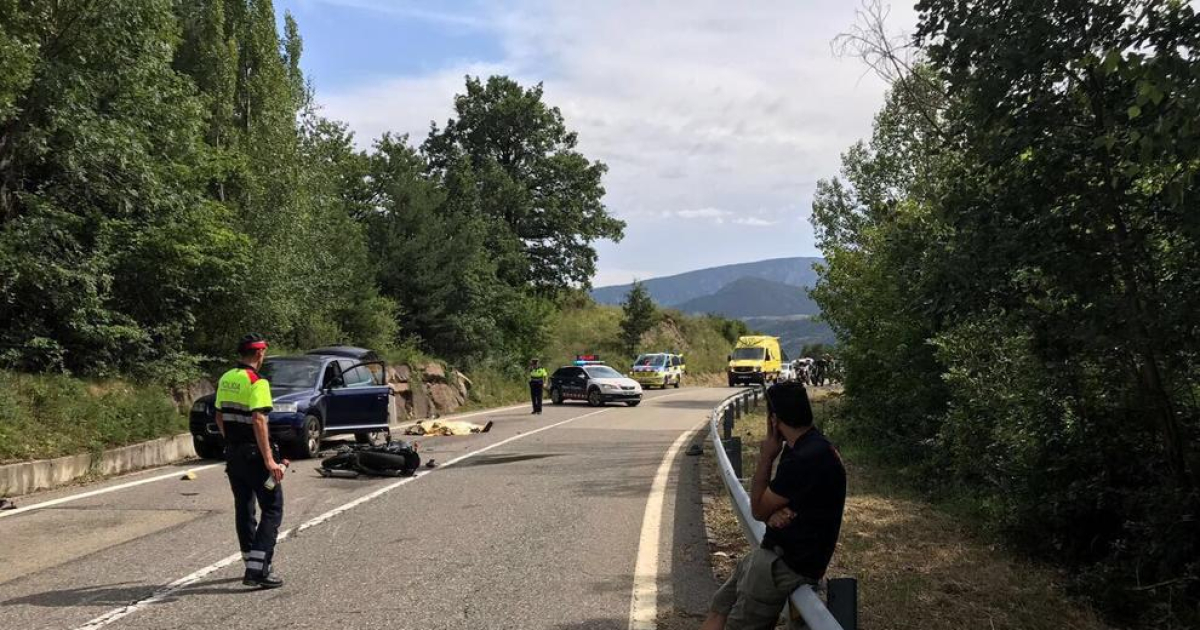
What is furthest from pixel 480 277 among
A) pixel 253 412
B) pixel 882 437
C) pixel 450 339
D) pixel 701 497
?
pixel 253 412

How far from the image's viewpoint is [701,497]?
31.1 ft

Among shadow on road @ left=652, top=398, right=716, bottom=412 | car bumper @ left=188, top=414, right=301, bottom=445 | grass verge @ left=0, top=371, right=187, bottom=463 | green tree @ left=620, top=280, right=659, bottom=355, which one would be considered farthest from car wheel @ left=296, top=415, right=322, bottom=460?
green tree @ left=620, top=280, right=659, bottom=355

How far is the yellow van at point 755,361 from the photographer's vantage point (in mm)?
41844

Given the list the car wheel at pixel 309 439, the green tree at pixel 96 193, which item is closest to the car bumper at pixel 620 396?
the green tree at pixel 96 193

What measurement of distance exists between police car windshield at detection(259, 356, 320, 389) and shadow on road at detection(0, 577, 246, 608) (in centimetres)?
793

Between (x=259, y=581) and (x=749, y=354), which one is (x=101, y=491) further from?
(x=749, y=354)

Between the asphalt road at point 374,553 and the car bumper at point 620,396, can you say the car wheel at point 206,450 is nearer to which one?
the asphalt road at point 374,553

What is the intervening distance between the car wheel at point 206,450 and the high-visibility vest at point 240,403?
758 centimetres

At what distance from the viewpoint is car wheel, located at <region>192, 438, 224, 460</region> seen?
12.6m

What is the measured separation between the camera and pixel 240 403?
5906mm

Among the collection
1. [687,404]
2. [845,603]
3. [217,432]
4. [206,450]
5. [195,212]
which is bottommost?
[687,404]

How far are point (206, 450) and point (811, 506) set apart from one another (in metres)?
11.7

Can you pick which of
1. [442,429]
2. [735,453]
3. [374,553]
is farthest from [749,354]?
[374,553]

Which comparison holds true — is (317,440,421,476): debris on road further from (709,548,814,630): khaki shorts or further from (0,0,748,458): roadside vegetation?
(709,548,814,630): khaki shorts
